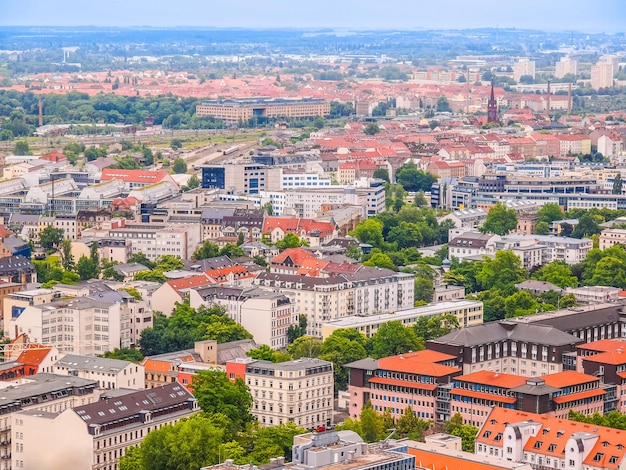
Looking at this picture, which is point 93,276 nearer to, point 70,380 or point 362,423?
point 70,380

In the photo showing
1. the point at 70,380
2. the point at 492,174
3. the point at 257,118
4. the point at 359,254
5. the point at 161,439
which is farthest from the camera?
the point at 257,118

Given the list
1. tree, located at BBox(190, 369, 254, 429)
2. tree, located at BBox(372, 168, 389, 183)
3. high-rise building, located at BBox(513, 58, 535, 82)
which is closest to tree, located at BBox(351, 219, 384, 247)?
tree, located at BBox(372, 168, 389, 183)

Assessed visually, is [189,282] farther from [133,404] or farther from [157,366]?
[133,404]

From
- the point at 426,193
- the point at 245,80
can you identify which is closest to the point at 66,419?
the point at 426,193

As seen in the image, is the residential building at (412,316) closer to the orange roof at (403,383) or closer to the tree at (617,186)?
the orange roof at (403,383)

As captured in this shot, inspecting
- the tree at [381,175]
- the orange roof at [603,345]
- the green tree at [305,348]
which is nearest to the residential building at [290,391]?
the green tree at [305,348]

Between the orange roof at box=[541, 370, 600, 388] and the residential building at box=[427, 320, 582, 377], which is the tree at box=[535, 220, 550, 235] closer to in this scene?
Result: the residential building at box=[427, 320, 582, 377]
